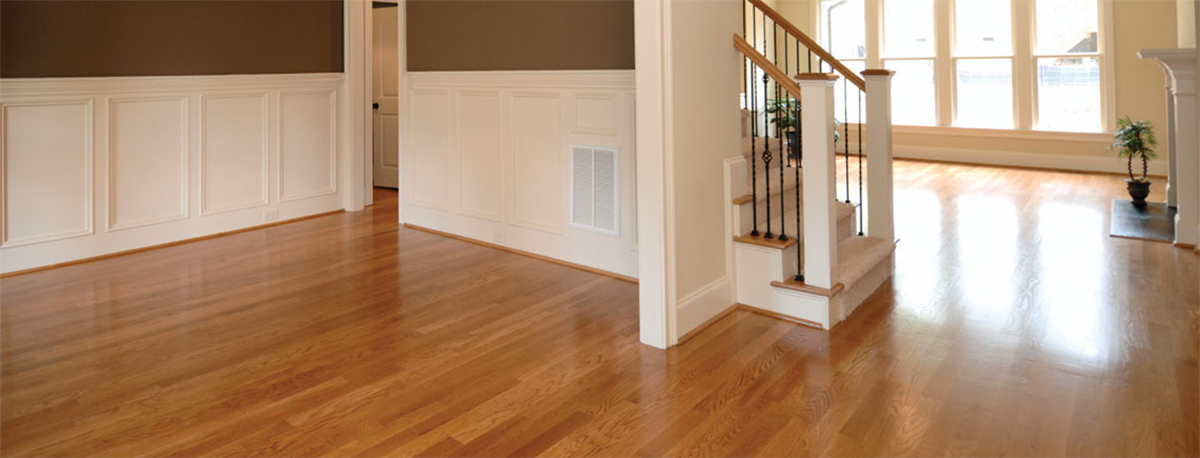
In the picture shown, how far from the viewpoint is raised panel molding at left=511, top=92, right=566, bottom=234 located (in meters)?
4.85

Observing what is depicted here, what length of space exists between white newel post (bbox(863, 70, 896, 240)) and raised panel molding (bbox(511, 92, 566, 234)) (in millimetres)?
1806

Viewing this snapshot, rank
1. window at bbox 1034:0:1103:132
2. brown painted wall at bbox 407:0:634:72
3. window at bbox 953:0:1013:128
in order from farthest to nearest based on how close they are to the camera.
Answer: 1. window at bbox 953:0:1013:128
2. window at bbox 1034:0:1103:132
3. brown painted wall at bbox 407:0:634:72


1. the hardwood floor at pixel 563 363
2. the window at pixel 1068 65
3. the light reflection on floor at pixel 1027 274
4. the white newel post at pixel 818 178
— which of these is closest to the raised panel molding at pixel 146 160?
the hardwood floor at pixel 563 363

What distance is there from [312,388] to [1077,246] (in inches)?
182

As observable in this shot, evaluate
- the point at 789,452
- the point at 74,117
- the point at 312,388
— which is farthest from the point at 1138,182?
the point at 74,117

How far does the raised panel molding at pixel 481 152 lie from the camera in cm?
523

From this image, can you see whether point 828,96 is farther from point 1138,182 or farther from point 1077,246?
point 1138,182

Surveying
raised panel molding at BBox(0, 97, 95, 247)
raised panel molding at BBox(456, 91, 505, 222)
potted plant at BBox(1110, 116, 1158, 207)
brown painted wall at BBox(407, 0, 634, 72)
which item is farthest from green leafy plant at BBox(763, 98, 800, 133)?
raised panel molding at BBox(0, 97, 95, 247)

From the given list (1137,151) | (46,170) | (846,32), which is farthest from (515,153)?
(846,32)

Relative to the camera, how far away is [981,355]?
122 inches

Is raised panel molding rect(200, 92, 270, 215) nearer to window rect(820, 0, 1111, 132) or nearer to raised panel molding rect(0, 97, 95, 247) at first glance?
raised panel molding rect(0, 97, 95, 247)

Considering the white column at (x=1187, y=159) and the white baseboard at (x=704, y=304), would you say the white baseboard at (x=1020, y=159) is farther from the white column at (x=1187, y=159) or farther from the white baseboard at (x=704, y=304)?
the white baseboard at (x=704, y=304)

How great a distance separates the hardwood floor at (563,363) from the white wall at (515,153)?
0.95ft

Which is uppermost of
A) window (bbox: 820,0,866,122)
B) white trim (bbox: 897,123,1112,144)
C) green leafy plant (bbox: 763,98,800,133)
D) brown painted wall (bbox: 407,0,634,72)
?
window (bbox: 820,0,866,122)
